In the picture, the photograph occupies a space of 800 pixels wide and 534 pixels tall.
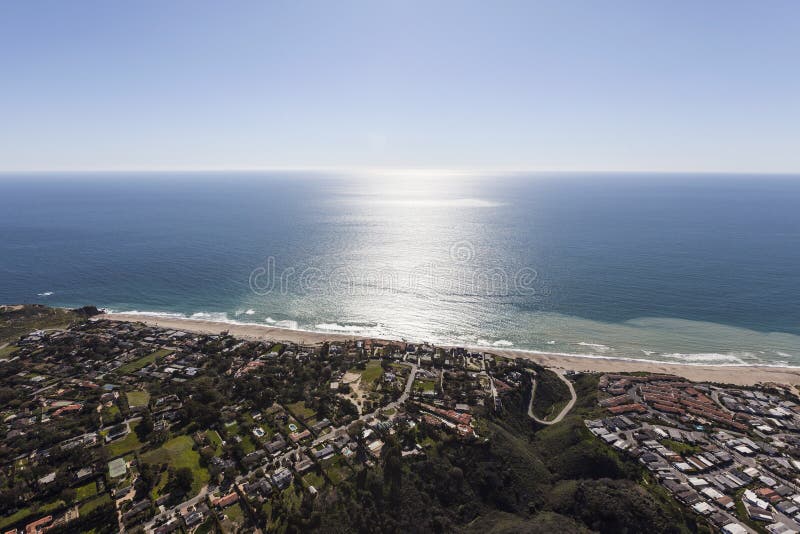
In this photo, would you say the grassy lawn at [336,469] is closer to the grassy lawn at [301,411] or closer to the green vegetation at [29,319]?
the grassy lawn at [301,411]

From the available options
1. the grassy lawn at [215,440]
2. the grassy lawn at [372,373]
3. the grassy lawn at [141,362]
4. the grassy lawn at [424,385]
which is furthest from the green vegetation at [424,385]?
the grassy lawn at [141,362]

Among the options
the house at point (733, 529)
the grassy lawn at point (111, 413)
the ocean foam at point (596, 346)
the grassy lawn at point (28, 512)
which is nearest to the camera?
the grassy lawn at point (28, 512)

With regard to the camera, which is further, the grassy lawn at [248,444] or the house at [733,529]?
the grassy lawn at [248,444]

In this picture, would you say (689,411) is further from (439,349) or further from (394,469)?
(394,469)

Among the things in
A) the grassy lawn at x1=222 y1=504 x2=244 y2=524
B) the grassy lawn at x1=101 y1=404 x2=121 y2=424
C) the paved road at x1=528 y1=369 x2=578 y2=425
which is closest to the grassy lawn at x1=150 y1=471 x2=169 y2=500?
the grassy lawn at x1=222 y1=504 x2=244 y2=524

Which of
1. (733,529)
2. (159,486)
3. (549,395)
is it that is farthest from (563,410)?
(159,486)

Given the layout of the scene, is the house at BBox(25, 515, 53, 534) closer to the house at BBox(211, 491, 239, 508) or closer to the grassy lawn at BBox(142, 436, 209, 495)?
the grassy lawn at BBox(142, 436, 209, 495)

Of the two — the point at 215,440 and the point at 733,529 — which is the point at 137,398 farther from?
the point at 733,529
